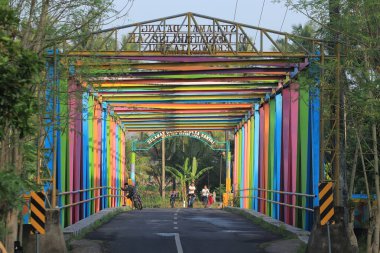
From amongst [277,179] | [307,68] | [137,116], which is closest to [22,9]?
[307,68]

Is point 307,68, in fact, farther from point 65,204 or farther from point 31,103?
point 31,103

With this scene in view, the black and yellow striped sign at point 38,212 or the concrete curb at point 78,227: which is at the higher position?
the black and yellow striped sign at point 38,212

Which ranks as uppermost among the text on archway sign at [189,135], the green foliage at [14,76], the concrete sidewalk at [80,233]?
the text on archway sign at [189,135]

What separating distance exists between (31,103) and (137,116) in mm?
32649

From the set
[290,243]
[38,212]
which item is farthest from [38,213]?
[290,243]

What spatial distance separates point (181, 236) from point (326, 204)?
6.79 metres

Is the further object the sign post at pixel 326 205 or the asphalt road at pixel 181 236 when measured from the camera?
the asphalt road at pixel 181 236

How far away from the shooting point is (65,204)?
24094 millimetres

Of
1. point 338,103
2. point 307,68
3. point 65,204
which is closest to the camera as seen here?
point 338,103

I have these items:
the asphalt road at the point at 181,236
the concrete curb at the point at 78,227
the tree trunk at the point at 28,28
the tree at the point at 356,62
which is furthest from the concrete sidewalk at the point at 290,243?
the tree trunk at the point at 28,28

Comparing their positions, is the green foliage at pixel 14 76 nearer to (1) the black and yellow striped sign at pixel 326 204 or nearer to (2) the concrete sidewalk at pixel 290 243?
(1) the black and yellow striped sign at pixel 326 204

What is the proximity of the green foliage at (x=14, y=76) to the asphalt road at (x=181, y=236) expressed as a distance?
10.4 m

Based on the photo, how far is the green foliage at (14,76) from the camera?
7680 millimetres

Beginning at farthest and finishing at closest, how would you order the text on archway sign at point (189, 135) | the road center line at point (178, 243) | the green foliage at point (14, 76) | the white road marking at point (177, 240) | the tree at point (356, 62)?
the text on archway sign at point (189, 135) < the white road marking at point (177, 240) < the road center line at point (178, 243) < the tree at point (356, 62) < the green foliage at point (14, 76)
